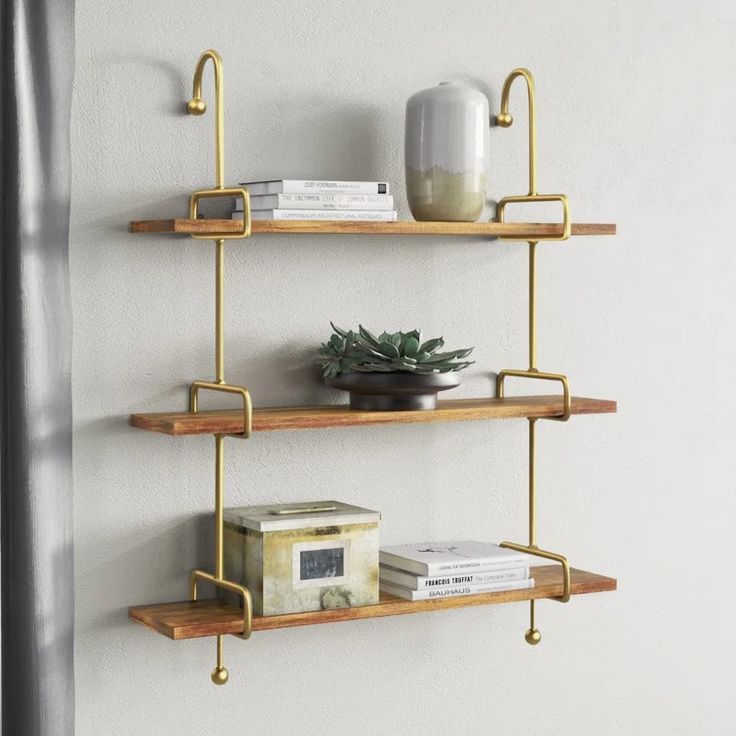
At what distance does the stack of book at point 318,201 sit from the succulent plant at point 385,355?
18 cm

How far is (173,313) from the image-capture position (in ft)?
6.25

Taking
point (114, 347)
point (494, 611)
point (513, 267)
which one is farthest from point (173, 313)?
point (494, 611)

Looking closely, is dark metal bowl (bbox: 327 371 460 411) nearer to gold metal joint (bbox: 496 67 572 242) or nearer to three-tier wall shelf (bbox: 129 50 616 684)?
three-tier wall shelf (bbox: 129 50 616 684)

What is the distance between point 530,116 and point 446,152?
240mm

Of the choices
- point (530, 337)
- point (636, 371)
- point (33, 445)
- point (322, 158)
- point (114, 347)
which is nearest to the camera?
point (33, 445)

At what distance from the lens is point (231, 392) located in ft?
6.00

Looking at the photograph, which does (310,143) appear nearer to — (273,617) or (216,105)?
(216,105)

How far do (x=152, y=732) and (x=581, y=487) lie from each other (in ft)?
2.85

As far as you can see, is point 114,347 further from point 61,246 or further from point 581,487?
point 581,487

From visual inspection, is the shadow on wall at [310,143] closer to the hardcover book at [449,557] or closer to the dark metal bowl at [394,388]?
the dark metal bowl at [394,388]

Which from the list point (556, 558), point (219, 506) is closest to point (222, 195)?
point (219, 506)

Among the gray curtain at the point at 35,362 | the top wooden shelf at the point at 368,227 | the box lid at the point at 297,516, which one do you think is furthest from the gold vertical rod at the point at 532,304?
the gray curtain at the point at 35,362

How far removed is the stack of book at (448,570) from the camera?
1.94m

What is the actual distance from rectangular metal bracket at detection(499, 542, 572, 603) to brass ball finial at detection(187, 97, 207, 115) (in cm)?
89
